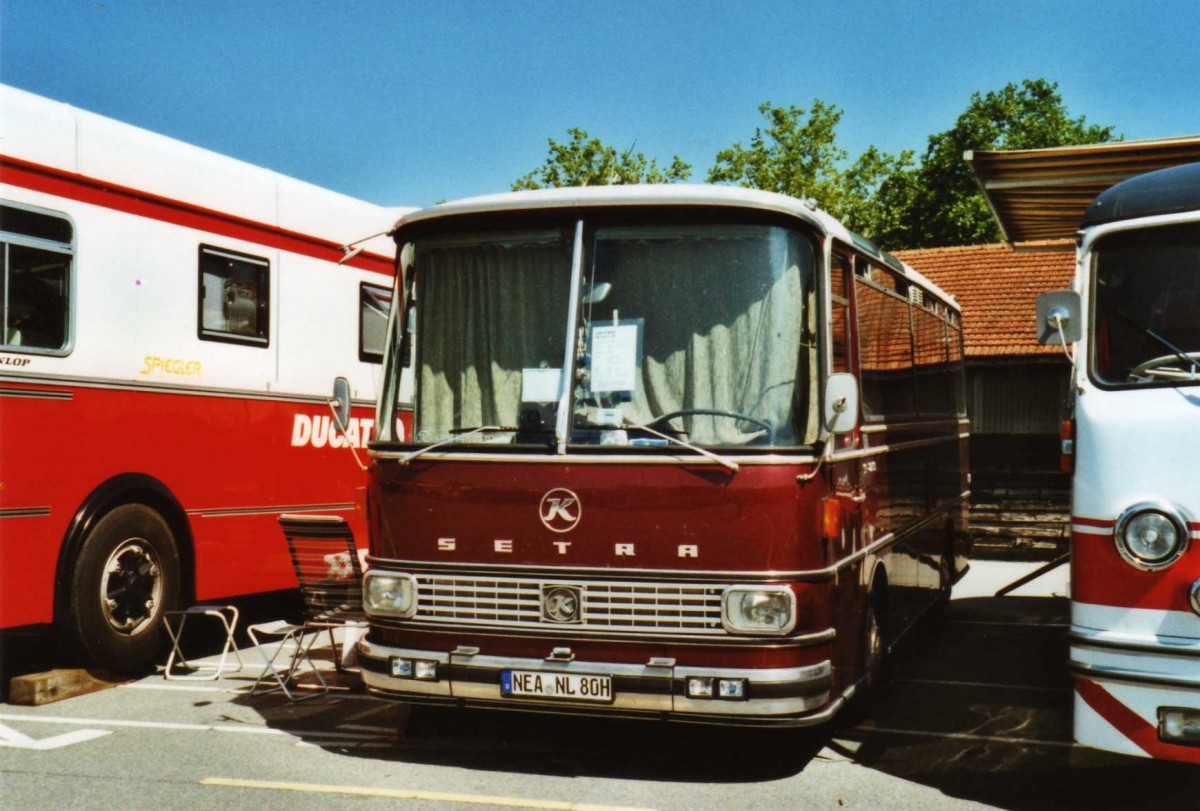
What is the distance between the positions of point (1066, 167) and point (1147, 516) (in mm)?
4783

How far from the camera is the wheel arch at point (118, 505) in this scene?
27.3 ft

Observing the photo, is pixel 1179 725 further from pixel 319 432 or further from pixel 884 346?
pixel 319 432

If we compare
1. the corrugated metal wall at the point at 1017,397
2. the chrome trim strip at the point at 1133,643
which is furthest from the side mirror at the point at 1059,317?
the corrugated metal wall at the point at 1017,397

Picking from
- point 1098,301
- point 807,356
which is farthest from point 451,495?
point 1098,301

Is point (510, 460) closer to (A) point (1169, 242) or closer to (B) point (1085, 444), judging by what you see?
(B) point (1085, 444)

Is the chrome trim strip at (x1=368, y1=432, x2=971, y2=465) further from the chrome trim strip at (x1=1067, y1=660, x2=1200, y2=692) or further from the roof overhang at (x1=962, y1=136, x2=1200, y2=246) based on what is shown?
the roof overhang at (x1=962, y1=136, x2=1200, y2=246)

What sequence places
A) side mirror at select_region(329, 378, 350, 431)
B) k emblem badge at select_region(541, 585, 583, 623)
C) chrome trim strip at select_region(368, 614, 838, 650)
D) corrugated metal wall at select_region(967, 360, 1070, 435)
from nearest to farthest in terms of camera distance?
chrome trim strip at select_region(368, 614, 838, 650) → k emblem badge at select_region(541, 585, 583, 623) → side mirror at select_region(329, 378, 350, 431) → corrugated metal wall at select_region(967, 360, 1070, 435)

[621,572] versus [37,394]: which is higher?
[37,394]

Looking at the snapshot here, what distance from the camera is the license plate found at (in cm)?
630

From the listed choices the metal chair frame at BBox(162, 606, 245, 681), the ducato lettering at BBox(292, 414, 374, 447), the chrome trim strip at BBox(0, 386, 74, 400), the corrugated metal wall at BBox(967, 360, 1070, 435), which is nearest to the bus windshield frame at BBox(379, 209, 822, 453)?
the chrome trim strip at BBox(0, 386, 74, 400)

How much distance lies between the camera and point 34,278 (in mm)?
8227

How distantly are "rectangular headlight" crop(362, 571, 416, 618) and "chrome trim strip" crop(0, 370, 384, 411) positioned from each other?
3.08 ft

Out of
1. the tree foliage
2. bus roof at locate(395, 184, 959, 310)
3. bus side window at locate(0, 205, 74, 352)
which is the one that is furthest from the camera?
the tree foliage

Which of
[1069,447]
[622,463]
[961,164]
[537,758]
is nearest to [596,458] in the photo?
[622,463]
